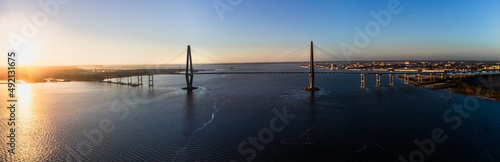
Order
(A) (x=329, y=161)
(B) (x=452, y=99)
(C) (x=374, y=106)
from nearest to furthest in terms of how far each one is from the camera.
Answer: (A) (x=329, y=161) < (C) (x=374, y=106) < (B) (x=452, y=99)

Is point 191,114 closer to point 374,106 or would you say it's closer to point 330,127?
point 330,127

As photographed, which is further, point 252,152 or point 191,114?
point 191,114

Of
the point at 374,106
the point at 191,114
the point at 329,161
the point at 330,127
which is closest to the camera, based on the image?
the point at 329,161

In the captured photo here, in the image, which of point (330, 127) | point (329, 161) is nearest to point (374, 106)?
point (330, 127)

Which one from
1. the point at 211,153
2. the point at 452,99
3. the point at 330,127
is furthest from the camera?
the point at 452,99

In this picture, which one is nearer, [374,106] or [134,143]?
[134,143]

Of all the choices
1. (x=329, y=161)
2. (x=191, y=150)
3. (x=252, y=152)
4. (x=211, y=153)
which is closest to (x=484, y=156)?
(x=329, y=161)

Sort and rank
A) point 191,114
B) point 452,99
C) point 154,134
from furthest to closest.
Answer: point 452,99, point 191,114, point 154,134

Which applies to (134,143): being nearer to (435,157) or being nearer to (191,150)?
(191,150)
